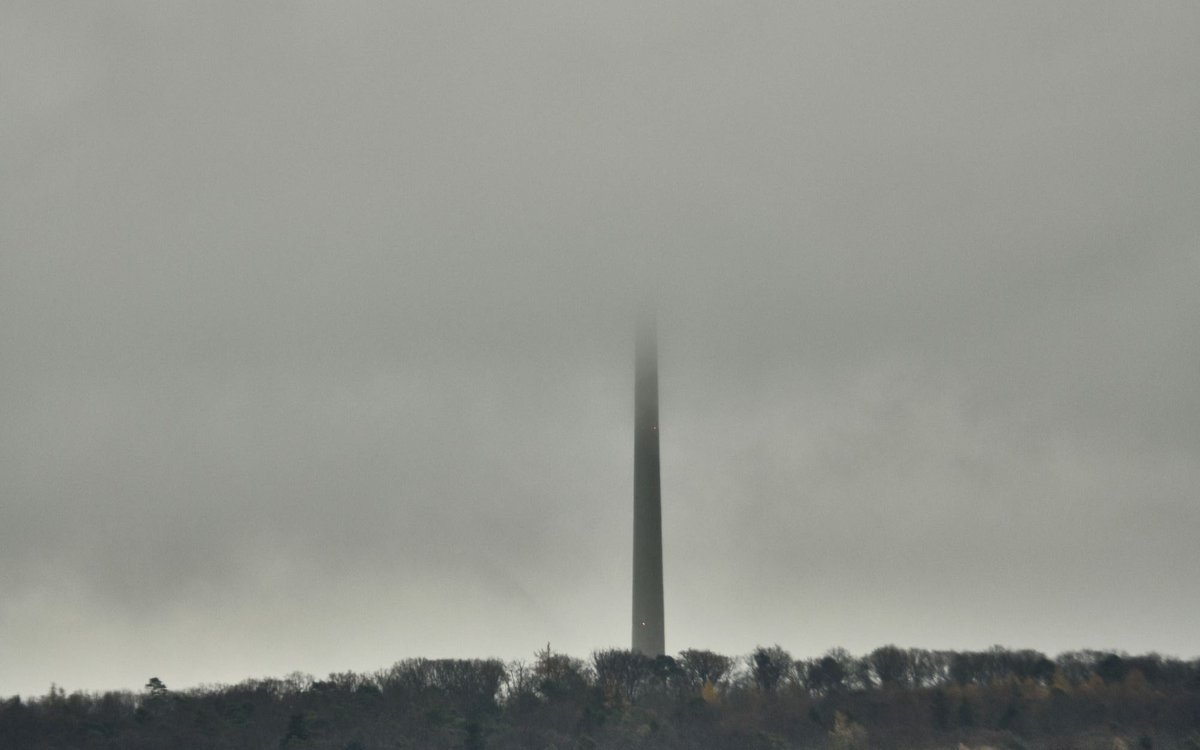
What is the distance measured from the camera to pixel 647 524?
131 m

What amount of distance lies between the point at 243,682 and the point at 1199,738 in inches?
2848

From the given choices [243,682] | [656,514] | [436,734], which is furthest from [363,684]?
[656,514]

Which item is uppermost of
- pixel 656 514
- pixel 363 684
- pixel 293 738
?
pixel 656 514

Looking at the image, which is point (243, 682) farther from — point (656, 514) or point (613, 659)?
point (656, 514)

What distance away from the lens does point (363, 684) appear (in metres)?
108

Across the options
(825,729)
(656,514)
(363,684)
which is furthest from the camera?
(656,514)

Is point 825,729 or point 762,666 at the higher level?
point 762,666

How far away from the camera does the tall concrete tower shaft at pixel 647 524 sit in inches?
5133

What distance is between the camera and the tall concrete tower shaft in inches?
5133

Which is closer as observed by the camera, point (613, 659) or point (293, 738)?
point (293, 738)

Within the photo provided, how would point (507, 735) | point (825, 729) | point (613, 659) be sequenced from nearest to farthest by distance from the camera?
1. point (507, 735)
2. point (825, 729)
3. point (613, 659)

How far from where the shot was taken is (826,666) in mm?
121812

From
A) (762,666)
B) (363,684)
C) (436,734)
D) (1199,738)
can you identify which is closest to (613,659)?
(762,666)

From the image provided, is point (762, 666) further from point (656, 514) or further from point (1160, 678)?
point (1160, 678)
